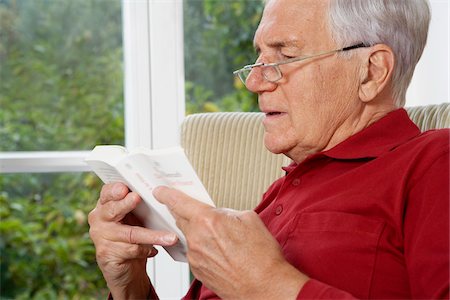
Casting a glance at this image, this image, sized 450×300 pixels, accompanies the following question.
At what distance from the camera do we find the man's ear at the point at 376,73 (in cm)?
146

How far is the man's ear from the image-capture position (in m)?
1.46

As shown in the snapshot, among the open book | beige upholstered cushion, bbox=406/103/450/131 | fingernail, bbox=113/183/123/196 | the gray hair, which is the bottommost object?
fingernail, bbox=113/183/123/196

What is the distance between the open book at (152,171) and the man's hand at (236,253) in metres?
0.06

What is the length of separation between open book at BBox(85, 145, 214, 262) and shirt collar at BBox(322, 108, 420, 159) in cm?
30

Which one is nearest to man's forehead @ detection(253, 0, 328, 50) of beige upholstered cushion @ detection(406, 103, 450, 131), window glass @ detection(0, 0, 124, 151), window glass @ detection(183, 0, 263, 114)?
beige upholstered cushion @ detection(406, 103, 450, 131)

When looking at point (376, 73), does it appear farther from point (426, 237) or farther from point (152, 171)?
point (152, 171)

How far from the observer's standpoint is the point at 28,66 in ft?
11.7

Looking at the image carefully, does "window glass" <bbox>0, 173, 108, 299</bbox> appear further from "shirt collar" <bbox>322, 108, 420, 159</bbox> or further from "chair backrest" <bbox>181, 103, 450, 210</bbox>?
"shirt collar" <bbox>322, 108, 420, 159</bbox>

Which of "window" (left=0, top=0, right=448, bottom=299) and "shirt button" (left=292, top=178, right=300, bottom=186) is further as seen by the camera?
"window" (left=0, top=0, right=448, bottom=299)

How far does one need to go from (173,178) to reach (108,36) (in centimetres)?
230

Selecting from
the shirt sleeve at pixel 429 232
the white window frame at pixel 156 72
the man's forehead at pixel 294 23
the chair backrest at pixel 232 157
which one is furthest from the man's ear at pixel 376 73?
the white window frame at pixel 156 72

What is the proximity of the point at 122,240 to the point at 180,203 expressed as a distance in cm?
30

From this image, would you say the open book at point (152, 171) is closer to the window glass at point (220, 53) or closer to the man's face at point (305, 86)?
the man's face at point (305, 86)

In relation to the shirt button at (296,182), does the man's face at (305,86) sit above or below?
above
